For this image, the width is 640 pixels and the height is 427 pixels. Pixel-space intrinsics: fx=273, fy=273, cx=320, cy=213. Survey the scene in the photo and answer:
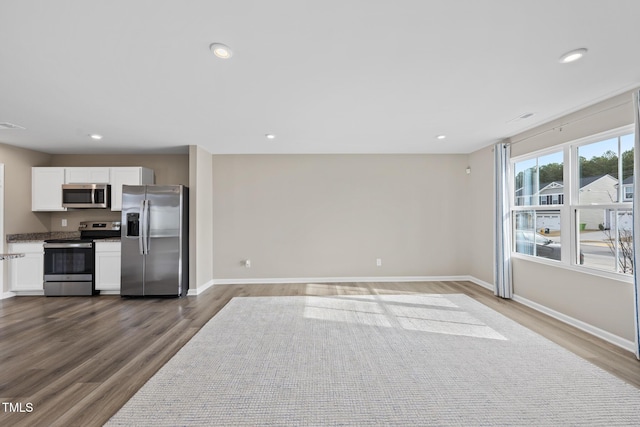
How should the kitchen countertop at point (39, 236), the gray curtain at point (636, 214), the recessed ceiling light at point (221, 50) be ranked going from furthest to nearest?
the kitchen countertop at point (39, 236), the gray curtain at point (636, 214), the recessed ceiling light at point (221, 50)

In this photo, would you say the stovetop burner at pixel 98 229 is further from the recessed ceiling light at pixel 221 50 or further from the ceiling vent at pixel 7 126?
the recessed ceiling light at pixel 221 50

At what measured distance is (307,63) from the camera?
2.20 m

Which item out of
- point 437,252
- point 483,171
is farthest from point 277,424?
point 483,171

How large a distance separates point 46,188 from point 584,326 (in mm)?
8345

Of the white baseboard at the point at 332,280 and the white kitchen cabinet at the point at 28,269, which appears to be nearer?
the white kitchen cabinet at the point at 28,269

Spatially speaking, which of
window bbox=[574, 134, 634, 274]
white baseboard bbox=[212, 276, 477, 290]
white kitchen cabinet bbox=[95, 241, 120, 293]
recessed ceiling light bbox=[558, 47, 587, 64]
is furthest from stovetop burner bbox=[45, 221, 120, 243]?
window bbox=[574, 134, 634, 274]

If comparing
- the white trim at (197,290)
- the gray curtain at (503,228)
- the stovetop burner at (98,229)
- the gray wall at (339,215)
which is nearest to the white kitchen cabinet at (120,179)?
the stovetop burner at (98,229)

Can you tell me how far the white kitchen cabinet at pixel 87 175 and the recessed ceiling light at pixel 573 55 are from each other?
642 centimetres

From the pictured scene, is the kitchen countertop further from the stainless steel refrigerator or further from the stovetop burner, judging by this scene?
the stainless steel refrigerator

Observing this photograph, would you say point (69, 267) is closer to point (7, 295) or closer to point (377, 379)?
point (7, 295)

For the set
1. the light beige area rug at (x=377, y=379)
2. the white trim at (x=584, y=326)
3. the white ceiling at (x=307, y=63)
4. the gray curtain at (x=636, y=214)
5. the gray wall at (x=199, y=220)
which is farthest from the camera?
the gray wall at (x=199, y=220)

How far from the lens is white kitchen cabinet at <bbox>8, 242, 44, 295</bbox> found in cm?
462

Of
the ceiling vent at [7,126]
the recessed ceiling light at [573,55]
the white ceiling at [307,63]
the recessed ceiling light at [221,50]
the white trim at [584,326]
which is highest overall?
the ceiling vent at [7,126]

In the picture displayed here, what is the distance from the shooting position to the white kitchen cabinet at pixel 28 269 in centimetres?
462
